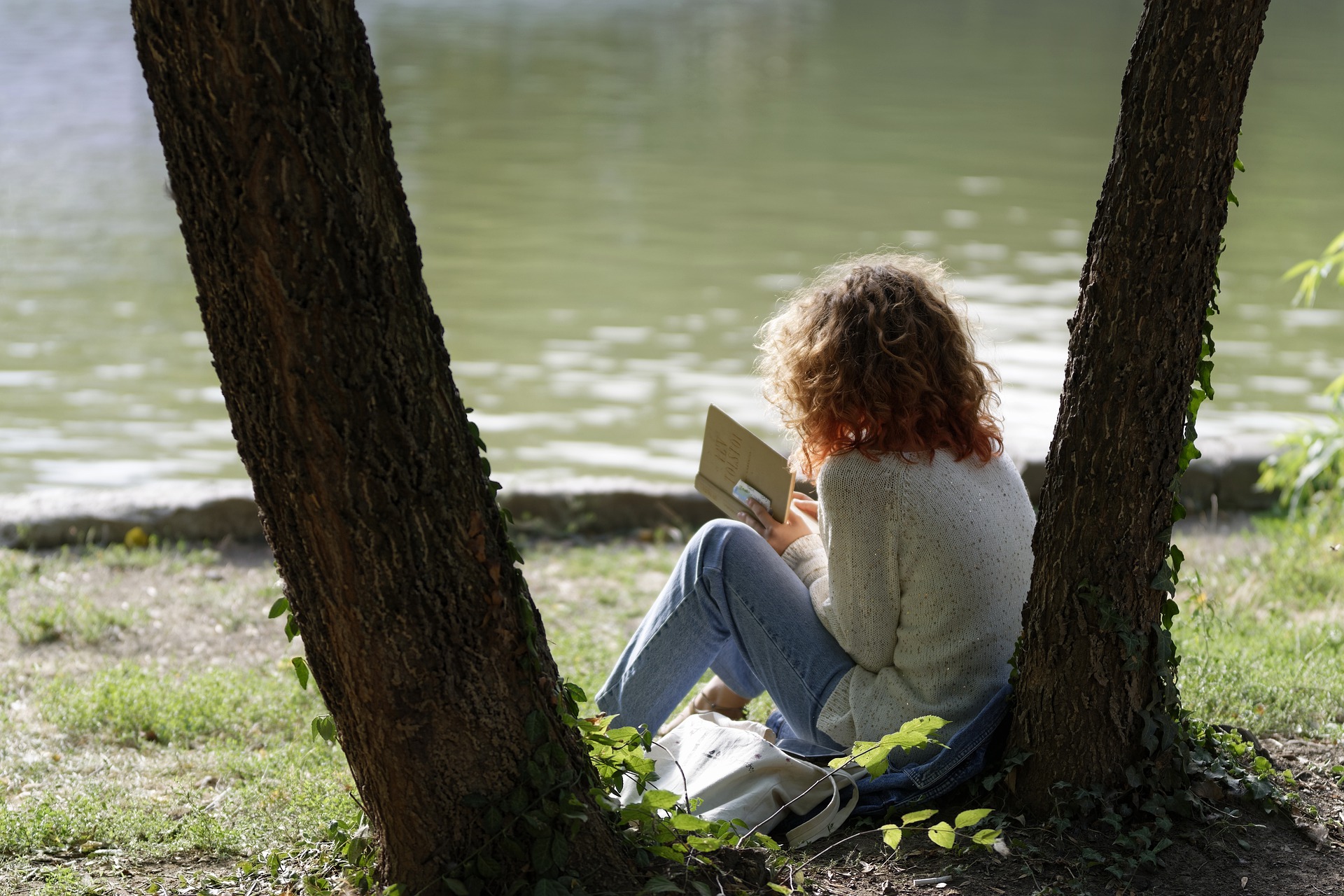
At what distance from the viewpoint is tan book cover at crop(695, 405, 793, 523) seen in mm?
3133

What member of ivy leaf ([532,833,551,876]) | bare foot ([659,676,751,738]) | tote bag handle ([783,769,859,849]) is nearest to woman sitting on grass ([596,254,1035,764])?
tote bag handle ([783,769,859,849])

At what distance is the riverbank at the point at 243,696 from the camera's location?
106 inches

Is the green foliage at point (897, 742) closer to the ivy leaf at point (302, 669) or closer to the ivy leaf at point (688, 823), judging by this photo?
the ivy leaf at point (688, 823)

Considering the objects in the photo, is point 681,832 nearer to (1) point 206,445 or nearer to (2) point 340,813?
(2) point 340,813

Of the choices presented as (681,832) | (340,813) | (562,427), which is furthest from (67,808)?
(562,427)

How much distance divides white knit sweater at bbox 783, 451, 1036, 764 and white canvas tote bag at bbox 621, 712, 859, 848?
15 centimetres

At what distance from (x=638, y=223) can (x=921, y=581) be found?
28.9ft

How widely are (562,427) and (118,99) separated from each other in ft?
38.9

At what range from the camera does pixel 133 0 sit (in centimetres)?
188

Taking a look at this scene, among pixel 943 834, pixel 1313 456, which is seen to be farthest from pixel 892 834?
pixel 1313 456

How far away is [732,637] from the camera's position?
3.08 meters

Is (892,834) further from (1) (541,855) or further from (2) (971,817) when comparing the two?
(1) (541,855)

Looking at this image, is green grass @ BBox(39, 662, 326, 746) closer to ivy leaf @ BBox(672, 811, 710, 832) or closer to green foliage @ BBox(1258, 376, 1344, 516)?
ivy leaf @ BBox(672, 811, 710, 832)

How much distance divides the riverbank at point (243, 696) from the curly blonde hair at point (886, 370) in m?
0.84
